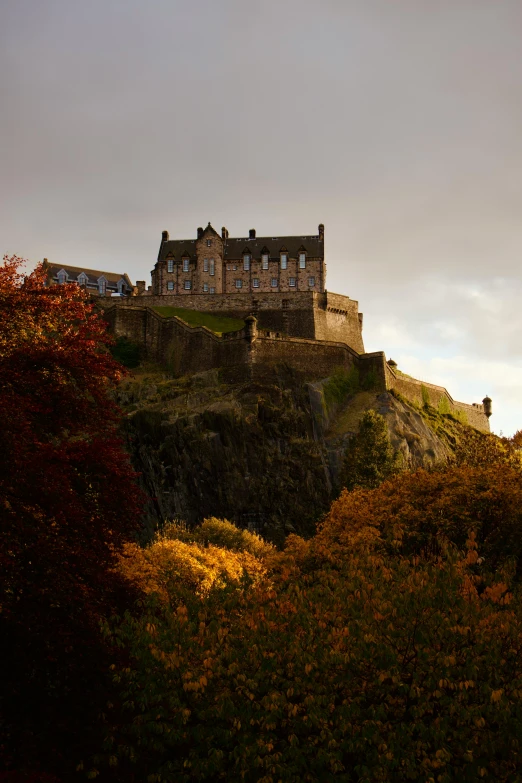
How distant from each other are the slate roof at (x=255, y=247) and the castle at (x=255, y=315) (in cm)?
11

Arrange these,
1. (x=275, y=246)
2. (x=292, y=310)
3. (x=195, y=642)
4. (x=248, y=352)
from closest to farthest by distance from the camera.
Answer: (x=195, y=642) → (x=248, y=352) → (x=292, y=310) → (x=275, y=246)

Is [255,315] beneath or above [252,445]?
above

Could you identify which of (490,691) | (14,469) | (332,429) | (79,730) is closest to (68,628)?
(79,730)

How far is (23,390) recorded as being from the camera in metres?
20.3

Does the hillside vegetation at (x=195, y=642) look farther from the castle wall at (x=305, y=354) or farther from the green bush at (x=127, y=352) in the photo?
the green bush at (x=127, y=352)

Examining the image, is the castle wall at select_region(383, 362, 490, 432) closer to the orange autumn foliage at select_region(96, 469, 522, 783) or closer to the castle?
the castle

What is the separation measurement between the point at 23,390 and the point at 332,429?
45.2 metres

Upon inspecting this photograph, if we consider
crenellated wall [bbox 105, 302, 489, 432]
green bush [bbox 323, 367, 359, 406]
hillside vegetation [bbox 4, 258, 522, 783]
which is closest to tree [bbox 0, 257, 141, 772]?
hillside vegetation [bbox 4, 258, 522, 783]

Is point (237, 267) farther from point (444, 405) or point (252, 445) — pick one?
point (252, 445)

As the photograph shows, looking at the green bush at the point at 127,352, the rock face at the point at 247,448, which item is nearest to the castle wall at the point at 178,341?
the green bush at the point at 127,352

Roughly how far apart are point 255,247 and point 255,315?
1432 centimetres

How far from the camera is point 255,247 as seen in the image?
90.0 metres

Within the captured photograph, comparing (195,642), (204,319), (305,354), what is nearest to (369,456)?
(305,354)

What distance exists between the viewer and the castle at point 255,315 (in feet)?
225
